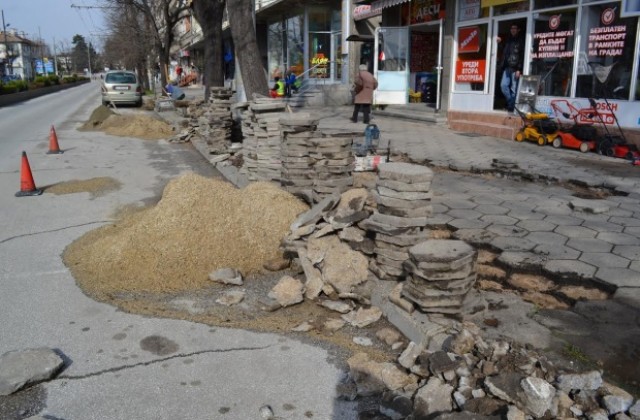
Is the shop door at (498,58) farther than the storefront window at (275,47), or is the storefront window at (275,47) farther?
the storefront window at (275,47)

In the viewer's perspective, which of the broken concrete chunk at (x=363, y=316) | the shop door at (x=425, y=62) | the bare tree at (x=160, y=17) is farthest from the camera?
the bare tree at (x=160, y=17)

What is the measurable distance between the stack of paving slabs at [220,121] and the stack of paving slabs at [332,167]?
5.88 metres

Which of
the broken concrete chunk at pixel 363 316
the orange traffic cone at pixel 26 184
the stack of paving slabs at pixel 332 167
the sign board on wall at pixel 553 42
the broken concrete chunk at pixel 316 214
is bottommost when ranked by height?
the broken concrete chunk at pixel 363 316

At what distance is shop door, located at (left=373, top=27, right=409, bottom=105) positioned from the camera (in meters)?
17.9

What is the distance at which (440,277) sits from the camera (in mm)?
4000

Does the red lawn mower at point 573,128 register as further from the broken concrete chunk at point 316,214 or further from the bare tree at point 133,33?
the bare tree at point 133,33

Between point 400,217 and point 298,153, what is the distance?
9.04ft

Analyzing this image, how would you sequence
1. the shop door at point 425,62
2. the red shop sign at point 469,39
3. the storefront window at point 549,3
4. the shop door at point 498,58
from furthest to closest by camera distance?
the shop door at point 425,62 < the red shop sign at point 469,39 < the shop door at point 498,58 < the storefront window at point 549,3

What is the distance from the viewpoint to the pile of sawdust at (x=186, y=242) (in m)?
5.26

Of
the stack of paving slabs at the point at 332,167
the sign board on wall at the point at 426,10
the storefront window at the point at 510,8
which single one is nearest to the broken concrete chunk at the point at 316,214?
the stack of paving slabs at the point at 332,167

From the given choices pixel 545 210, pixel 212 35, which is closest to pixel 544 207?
pixel 545 210

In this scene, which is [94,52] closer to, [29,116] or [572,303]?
[29,116]

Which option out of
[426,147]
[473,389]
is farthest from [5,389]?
[426,147]

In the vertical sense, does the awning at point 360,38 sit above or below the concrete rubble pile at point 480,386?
above
